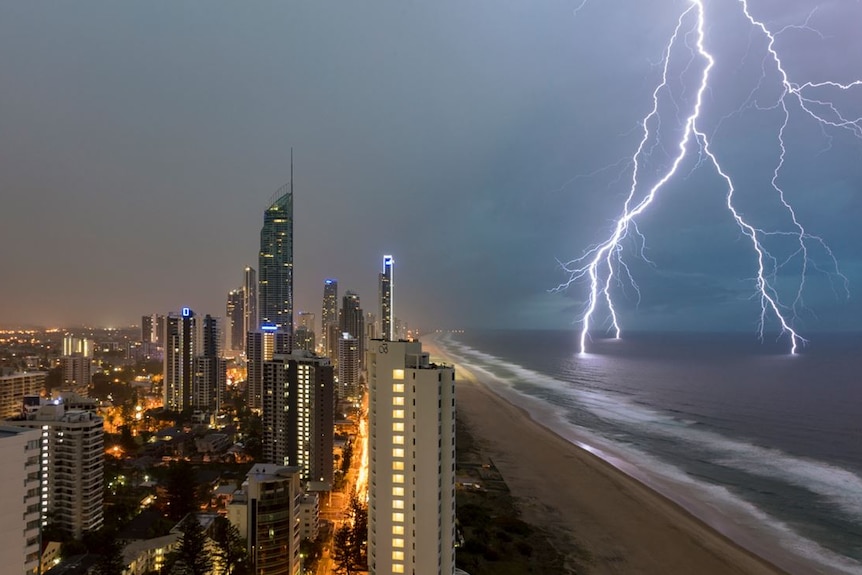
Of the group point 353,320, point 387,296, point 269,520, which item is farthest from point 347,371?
point 387,296

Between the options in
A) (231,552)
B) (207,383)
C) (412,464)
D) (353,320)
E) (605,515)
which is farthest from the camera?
(353,320)

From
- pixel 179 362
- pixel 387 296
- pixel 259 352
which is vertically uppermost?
pixel 387 296

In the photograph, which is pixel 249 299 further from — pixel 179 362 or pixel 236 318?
pixel 179 362

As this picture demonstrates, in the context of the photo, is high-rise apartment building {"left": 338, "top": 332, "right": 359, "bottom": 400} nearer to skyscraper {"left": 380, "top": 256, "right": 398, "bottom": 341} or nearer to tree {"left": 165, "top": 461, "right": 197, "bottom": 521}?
A: tree {"left": 165, "top": 461, "right": 197, "bottom": 521}

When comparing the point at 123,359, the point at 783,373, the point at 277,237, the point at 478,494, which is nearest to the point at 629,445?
the point at 478,494

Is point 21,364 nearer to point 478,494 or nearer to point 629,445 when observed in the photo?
point 478,494

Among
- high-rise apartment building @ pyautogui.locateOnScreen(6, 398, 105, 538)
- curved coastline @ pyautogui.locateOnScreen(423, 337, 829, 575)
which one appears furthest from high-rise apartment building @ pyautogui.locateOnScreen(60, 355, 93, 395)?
curved coastline @ pyautogui.locateOnScreen(423, 337, 829, 575)
